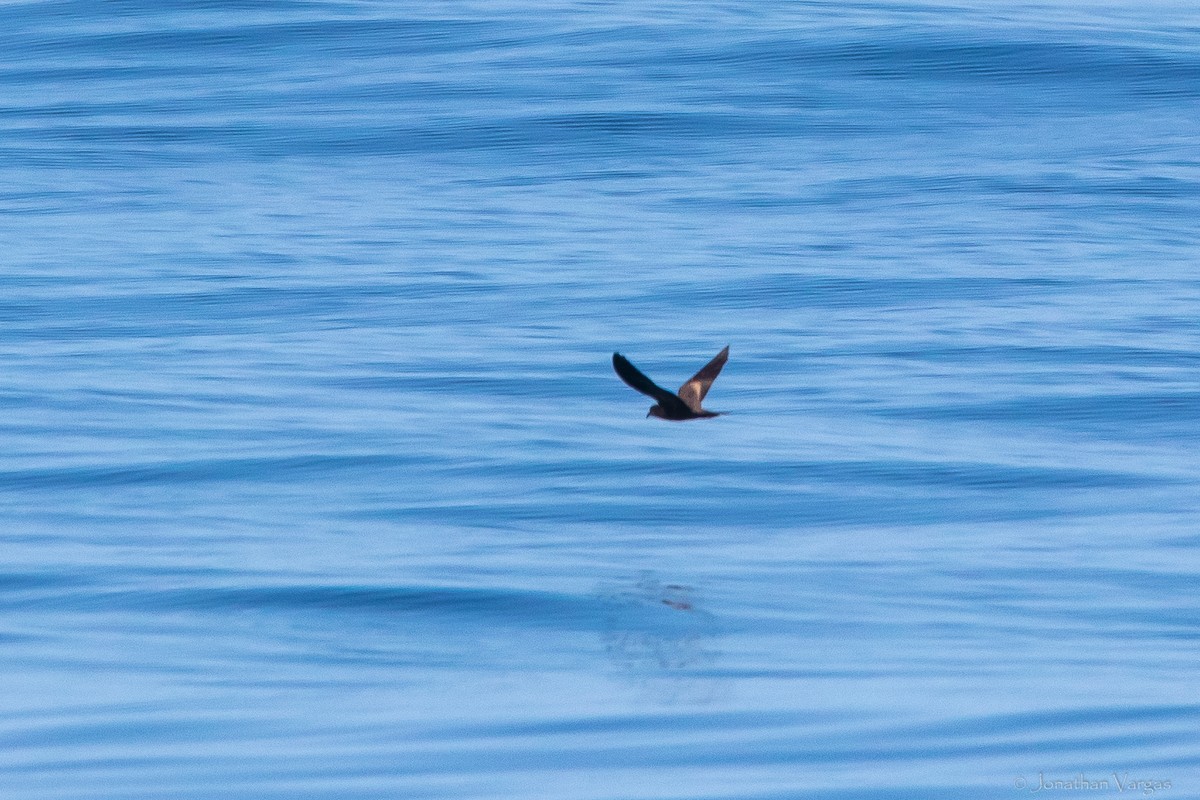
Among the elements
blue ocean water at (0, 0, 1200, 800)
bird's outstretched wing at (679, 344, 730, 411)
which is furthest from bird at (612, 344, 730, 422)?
blue ocean water at (0, 0, 1200, 800)

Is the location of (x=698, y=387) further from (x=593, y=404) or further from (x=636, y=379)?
(x=593, y=404)

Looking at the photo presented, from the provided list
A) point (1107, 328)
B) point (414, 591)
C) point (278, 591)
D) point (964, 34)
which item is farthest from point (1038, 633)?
point (964, 34)

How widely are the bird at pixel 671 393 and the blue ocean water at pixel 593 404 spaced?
2.50 ft

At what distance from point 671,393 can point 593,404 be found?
3.59m

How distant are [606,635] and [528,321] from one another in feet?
15.8

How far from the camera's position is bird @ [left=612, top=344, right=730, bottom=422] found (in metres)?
5.56

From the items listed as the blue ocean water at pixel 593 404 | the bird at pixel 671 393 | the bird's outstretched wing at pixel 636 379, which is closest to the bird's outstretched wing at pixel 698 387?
the bird at pixel 671 393

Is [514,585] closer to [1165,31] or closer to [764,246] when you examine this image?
[764,246]

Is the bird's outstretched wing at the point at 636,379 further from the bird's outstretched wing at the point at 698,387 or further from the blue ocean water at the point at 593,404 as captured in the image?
the blue ocean water at the point at 593,404

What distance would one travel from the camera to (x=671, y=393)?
587 cm

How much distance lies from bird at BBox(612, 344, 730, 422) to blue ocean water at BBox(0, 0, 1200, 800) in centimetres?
76

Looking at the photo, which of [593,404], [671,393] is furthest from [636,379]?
[593,404]

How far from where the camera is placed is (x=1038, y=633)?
253 inches

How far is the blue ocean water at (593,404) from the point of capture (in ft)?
17.4
